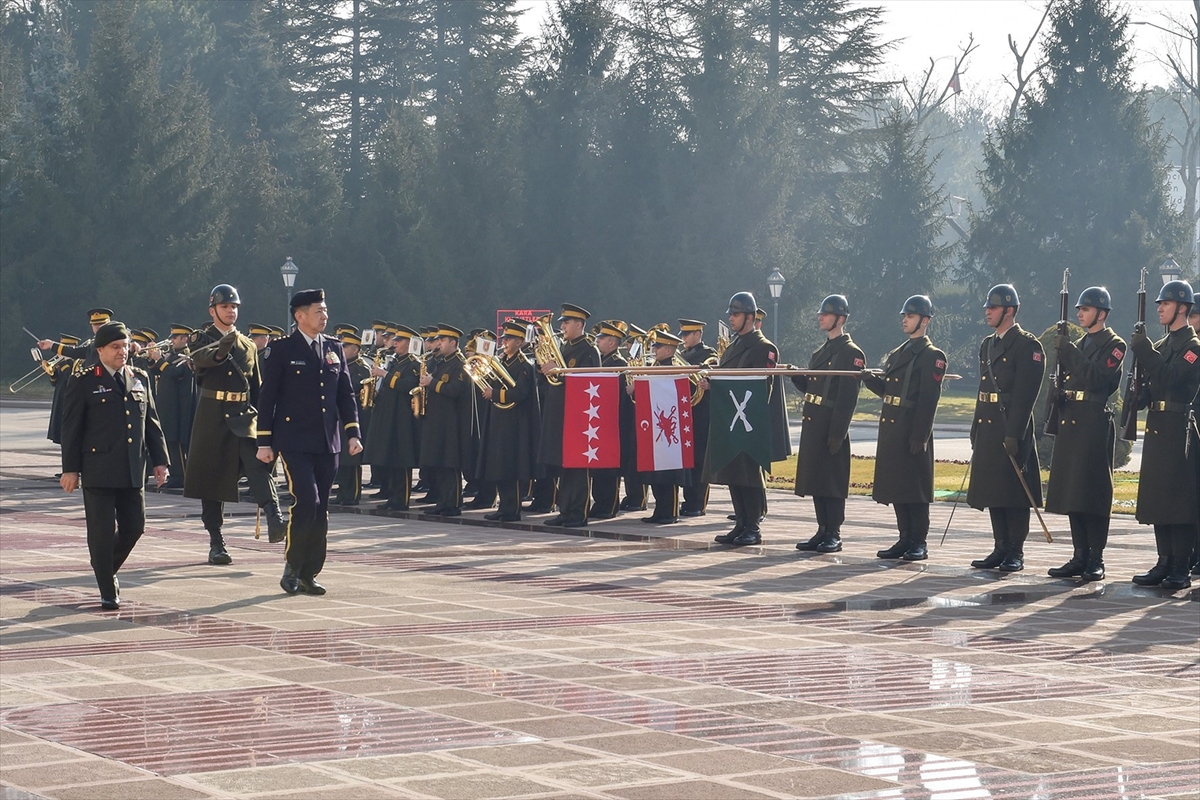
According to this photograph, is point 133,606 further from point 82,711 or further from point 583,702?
point 583,702

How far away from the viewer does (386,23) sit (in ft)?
221

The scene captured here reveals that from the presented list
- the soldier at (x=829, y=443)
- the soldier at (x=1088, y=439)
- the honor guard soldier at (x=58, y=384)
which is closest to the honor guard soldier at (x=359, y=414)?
the honor guard soldier at (x=58, y=384)

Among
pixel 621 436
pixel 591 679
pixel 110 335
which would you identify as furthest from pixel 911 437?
pixel 110 335

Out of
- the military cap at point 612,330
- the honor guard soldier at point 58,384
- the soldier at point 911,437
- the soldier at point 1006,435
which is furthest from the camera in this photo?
the honor guard soldier at point 58,384

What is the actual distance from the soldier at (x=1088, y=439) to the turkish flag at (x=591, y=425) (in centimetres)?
485

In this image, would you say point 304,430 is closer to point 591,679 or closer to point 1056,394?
point 591,679

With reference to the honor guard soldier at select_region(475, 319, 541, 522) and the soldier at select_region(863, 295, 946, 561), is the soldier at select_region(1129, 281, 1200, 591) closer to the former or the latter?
the soldier at select_region(863, 295, 946, 561)

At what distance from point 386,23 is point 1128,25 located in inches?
1137

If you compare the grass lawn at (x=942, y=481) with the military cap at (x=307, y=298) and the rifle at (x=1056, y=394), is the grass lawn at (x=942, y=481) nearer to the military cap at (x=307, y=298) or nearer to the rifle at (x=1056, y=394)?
the rifle at (x=1056, y=394)

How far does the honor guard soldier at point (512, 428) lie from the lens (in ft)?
55.2

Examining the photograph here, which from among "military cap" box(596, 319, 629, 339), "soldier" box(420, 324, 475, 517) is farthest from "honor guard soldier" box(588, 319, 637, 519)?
"soldier" box(420, 324, 475, 517)

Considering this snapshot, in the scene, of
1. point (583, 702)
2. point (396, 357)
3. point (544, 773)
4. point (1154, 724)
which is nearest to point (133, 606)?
point (583, 702)

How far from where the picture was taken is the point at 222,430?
12.5 m

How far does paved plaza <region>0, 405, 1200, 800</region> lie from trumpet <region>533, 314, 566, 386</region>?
2.98m
